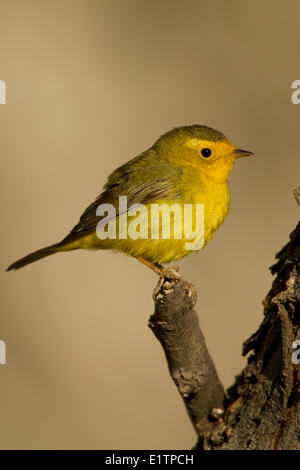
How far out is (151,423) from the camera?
237 inches

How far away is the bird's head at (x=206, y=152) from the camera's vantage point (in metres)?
4.41

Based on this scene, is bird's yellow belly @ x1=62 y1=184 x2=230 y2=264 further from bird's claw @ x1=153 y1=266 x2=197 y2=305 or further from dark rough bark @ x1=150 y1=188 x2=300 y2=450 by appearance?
dark rough bark @ x1=150 y1=188 x2=300 y2=450

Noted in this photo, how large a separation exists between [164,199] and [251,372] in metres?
1.37

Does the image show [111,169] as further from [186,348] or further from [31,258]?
[186,348]

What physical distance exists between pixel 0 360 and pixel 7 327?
1.17 feet

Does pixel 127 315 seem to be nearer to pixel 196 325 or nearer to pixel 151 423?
pixel 151 423

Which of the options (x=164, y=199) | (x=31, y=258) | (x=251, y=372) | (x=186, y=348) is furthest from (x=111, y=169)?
(x=251, y=372)

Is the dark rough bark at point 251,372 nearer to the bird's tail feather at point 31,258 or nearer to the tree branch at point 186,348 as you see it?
the tree branch at point 186,348

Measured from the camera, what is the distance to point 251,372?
10.9 feet

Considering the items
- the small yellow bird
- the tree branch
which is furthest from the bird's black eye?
the tree branch

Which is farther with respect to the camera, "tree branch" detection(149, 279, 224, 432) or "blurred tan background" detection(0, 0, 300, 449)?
"blurred tan background" detection(0, 0, 300, 449)

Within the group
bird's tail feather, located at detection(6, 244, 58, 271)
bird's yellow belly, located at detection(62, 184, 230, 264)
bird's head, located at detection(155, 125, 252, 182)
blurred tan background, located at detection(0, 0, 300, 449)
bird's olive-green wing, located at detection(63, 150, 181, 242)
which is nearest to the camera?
bird's yellow belly, located at detection(62, 184, 230, 264)

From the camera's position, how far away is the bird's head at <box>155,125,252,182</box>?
14.5 feet

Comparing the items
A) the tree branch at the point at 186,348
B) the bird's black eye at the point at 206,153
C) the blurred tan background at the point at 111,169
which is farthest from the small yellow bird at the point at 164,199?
the blurred tan background at the point at 111,169
